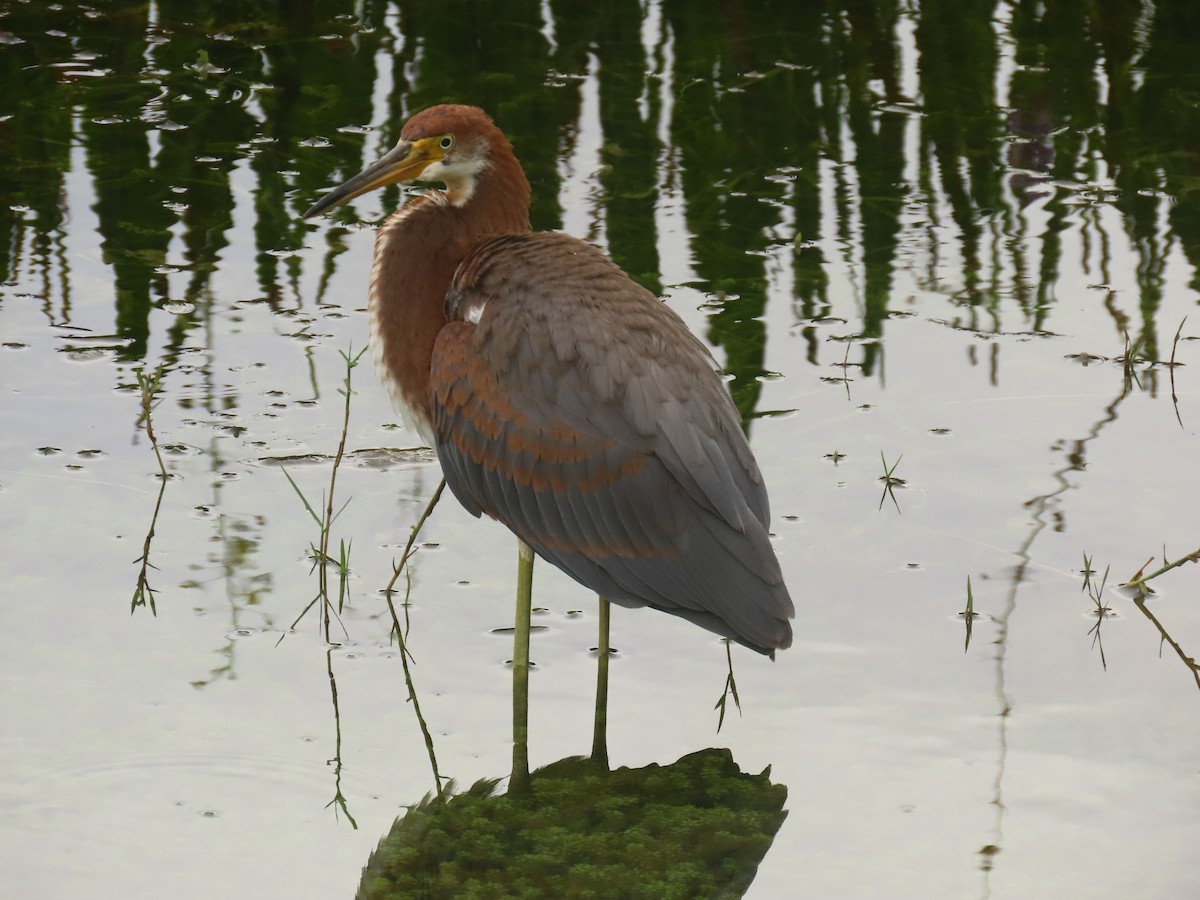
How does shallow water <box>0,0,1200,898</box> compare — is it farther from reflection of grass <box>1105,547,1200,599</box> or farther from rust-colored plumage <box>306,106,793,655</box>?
rust-colored plumage <box>306,106,793,655</box>

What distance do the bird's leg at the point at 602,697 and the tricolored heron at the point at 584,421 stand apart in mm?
11

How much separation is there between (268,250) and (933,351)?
244 centimetres

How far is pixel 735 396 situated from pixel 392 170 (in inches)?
59.1

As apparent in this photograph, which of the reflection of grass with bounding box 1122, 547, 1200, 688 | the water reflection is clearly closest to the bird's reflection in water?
the reflection of grass with bounding box 1122, 547, 1200, 688

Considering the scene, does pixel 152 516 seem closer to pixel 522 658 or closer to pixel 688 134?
pixel 522 658

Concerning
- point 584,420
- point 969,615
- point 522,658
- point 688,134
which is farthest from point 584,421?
point 688,134

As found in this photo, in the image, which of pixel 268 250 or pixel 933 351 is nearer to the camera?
pixel 933 351

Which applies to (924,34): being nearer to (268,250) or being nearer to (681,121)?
(681,121)

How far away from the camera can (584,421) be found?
423 cm

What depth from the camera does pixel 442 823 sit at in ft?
12.8

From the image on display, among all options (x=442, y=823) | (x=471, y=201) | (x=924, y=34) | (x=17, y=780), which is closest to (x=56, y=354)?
(x=471, y=201)

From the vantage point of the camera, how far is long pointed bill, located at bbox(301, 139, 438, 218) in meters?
4.79

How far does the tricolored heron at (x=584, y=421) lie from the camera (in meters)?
4.13

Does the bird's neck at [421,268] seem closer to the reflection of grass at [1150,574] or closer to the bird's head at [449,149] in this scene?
the bird's head at [449,149]
